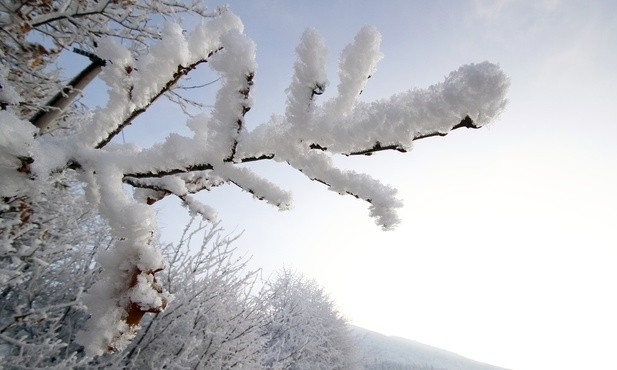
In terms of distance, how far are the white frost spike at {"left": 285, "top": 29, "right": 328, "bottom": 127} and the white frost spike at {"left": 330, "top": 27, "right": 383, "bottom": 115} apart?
2.9 inches

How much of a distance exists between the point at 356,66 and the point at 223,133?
0.43 metres

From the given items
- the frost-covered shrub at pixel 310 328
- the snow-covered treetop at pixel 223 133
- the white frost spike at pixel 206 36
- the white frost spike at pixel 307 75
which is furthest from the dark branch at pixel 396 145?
the frost-covered shrub at pixel 310 328

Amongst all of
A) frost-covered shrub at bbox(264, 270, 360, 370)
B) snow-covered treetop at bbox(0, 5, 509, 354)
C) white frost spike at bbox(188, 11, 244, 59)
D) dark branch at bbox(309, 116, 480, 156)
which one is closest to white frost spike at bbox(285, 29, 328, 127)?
snow-covered treetop at bbox(0, 5, 509, 354)

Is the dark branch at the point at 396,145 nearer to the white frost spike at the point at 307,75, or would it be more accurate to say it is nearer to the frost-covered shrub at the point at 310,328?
the white frost spike at the point at 307,75

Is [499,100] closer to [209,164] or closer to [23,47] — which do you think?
[209,164]

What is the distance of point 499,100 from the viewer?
2.29ft

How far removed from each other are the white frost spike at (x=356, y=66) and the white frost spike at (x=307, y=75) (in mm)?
73

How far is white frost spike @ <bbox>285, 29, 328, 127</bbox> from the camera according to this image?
2.61ft

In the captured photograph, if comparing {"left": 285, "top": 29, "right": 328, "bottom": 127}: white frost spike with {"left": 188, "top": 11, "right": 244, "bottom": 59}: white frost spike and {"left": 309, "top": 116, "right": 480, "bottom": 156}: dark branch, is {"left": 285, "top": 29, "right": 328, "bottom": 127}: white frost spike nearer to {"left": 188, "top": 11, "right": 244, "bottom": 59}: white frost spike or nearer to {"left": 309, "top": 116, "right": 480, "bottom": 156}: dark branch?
{"left": 309, "top": 116, "right": 480, "bottom": 156}: dark branch

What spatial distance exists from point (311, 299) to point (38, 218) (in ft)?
53.9

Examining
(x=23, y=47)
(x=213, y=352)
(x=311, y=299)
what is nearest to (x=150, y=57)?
(x=23, y=47)

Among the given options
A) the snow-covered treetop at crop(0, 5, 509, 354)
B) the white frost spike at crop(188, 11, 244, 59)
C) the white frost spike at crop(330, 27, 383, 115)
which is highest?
the white frost spike at crop(188, 11, 244, 59)

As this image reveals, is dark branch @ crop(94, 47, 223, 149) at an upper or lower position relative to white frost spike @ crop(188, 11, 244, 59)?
lower

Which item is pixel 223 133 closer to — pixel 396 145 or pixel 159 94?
pixel 159 94
